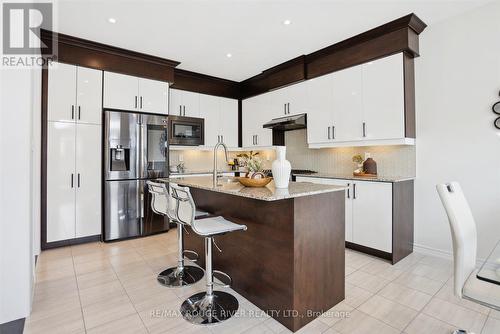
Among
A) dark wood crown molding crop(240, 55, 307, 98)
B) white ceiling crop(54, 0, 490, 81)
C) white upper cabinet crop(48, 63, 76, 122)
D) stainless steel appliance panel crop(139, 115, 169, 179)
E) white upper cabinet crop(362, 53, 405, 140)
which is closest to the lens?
white ceiling crop(54, 0, 490, 81)

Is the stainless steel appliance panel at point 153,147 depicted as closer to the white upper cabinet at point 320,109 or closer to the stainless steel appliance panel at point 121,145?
the stainless steel appliance panel at point 121,145

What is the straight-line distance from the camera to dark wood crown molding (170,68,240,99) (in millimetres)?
4527

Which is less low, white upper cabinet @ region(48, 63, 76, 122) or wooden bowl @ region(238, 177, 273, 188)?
white upper cabinet @ region(48, 63, 76, 122)

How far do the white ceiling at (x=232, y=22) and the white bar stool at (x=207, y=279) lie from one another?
200 centimetres

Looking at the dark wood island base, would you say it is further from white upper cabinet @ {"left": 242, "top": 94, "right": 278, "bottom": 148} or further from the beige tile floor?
white upper cabinet @ {"left": 242, "top": 94, "right": 278, "bottom": 148}

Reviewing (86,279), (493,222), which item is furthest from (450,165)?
(86,279)

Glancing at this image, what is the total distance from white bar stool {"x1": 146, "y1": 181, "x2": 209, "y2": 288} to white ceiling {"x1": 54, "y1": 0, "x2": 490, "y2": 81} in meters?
1.87

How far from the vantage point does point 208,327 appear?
1807 mm

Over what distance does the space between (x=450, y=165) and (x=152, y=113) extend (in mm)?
4050

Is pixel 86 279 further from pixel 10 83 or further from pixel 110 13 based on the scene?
pixel 110 13

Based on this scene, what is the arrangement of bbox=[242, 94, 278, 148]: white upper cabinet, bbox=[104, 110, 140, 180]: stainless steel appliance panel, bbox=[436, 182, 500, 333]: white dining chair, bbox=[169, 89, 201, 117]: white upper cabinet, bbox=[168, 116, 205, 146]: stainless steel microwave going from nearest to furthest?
bbox=[436, 182, 500, 333]: white dining chair
bbox=[104, 110, 140, 180]: stainless steel appliance panel
bbox=[168, 116, 205, 146]: stainless steel microwave
bbox=[169, 89, 201, 117]: white upper cabinet
bbox=[242, 94, 278, 148]: white upper cabinet

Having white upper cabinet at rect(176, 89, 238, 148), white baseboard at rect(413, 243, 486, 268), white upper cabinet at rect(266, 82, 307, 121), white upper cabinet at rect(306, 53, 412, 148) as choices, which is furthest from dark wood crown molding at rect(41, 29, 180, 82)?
white baseboard at rect(413, 243, 486, 268)

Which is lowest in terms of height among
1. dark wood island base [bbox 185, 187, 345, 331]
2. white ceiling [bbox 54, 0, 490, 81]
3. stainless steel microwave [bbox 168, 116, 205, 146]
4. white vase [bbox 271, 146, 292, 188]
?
dark wood island base [bbox 185, 187, 345, 331]

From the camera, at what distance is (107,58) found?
3.59 meters
